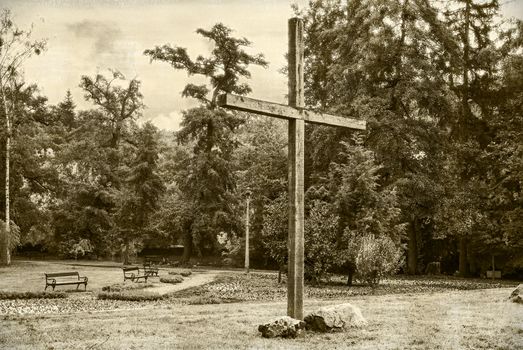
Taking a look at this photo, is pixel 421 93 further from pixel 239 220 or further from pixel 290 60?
pixel 290 60

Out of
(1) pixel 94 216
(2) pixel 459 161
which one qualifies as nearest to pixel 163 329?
(2) pixel 459 161

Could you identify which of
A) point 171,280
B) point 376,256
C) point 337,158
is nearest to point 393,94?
point 337,158

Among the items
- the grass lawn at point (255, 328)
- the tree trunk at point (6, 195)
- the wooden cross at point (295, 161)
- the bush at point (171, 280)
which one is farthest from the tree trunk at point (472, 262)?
the wooden cross at point (295, 161)

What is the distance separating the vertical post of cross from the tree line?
11386 mm

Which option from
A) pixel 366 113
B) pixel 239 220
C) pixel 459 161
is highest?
pixel 366 113

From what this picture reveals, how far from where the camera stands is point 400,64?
2956 centimetres

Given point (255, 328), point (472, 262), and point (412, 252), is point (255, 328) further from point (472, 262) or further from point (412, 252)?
point (472, 262)

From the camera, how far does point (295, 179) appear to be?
9.14 m

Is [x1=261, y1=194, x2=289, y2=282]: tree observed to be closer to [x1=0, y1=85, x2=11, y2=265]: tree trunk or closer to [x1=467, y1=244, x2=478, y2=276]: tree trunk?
[x1=0, y1=85, x2=11, y2=265]: tree trunk

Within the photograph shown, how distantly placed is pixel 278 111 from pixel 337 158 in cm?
2300

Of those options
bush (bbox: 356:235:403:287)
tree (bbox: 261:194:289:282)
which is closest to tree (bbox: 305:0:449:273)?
tree (bbox: 261:194:289:282)

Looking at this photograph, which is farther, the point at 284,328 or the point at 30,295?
the point at 30,295

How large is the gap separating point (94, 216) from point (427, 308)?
33862 mm

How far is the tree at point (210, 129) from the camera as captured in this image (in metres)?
37.6
